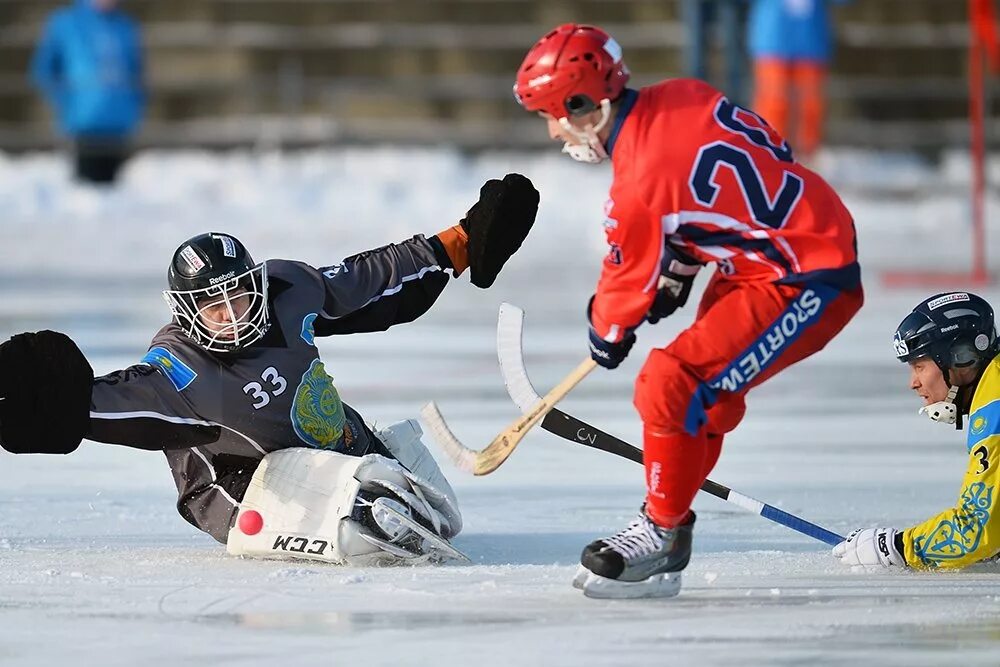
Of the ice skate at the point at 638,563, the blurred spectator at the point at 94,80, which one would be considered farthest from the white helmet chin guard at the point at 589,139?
the blurred spectator at the point at 94,80

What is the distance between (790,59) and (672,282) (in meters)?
12.5

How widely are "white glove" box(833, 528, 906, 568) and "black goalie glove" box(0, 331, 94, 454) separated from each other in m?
1.93

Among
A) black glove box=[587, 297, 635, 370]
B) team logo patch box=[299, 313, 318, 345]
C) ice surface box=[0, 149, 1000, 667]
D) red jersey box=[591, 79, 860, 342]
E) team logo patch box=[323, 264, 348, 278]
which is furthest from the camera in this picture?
team logo patch box=[323, 264, 348, 278]

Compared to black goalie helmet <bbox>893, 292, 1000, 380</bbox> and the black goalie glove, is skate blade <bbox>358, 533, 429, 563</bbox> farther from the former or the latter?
black goalie helmet <bbox>893, 292, 1000, 380</bbox>

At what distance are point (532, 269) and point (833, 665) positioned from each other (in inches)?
398

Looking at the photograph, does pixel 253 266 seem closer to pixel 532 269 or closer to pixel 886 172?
pixel 532 269

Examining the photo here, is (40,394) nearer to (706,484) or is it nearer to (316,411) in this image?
(316,411)

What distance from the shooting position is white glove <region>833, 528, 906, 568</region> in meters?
4.80

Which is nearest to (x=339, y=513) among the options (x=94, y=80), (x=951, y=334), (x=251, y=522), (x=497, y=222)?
(x=251, y=522)

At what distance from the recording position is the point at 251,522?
16.3 ft

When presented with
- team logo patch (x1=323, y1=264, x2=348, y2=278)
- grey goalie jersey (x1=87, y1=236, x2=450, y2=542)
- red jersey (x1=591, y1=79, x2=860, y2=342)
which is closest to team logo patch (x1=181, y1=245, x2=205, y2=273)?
grey goalie jersey (x1=87, y1=236, x2=450, y2=542)

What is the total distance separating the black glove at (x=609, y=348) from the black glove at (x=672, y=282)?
11 cm

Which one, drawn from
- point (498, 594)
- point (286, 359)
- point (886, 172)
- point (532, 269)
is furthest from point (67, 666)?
point (886, 172)

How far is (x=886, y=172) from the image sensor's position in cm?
1805
